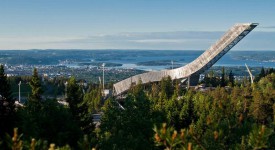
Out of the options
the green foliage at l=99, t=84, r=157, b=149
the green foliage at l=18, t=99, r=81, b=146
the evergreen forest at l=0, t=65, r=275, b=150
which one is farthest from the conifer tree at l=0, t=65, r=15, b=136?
the green foliage at l=99, t=84, r=157, b=149

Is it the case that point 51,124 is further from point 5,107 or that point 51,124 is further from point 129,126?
point 5,107

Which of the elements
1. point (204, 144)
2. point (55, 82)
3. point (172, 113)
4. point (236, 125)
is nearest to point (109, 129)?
point (236, 125)

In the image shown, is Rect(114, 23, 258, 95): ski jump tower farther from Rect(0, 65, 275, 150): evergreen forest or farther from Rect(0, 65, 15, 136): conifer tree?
Rect(0, 65, 15, 136): conifer tree

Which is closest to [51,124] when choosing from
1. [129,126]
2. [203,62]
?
[129,126]

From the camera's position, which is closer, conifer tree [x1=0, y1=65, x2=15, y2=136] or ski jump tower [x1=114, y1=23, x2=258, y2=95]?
conifer tree [x1=0, y1=65, x2=15, y2=136]

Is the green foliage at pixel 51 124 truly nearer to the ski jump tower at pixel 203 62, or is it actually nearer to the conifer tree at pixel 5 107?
the conifer tree at pixel 5 107

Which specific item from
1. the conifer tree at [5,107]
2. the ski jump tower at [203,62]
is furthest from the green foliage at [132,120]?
the ski jump tower at [203,62]
